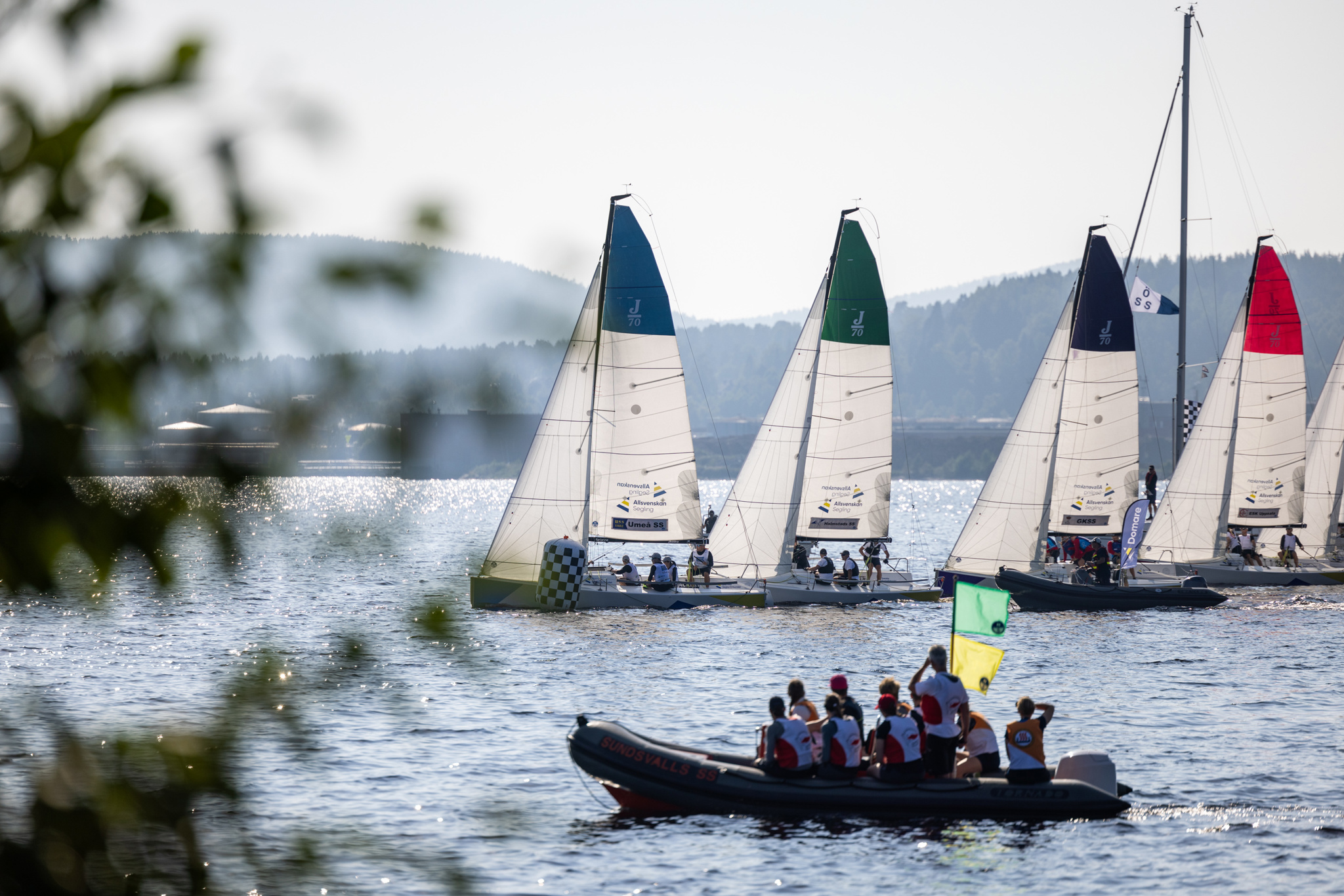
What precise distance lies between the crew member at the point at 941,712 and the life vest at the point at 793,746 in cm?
185

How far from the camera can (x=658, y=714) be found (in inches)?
1201

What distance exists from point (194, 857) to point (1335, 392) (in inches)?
2446

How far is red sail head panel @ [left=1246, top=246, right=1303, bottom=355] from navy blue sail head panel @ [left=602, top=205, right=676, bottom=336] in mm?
25306

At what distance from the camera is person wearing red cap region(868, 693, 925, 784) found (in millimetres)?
20297

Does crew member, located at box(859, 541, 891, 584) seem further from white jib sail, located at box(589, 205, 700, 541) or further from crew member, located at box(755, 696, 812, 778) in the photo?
crew member, located at box(755, 696, 812, 778)

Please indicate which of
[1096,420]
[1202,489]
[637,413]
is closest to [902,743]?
[637,413]

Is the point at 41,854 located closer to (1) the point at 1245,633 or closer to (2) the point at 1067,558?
(1) the point at 1245,633

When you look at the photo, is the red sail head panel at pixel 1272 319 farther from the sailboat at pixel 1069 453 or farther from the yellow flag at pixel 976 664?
the yellow flag at pixel 976 664

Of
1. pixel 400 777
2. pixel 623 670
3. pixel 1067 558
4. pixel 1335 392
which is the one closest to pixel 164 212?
pixel 400 777

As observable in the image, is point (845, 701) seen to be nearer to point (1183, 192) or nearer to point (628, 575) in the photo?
point (628, 575)

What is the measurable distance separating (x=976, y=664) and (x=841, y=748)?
3.26 meters

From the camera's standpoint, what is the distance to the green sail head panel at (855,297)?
45.8 meters

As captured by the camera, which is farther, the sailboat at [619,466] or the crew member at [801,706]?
the sailboat at [619,466]

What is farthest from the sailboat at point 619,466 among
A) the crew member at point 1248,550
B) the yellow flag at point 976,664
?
the crew member at point 1248,550
